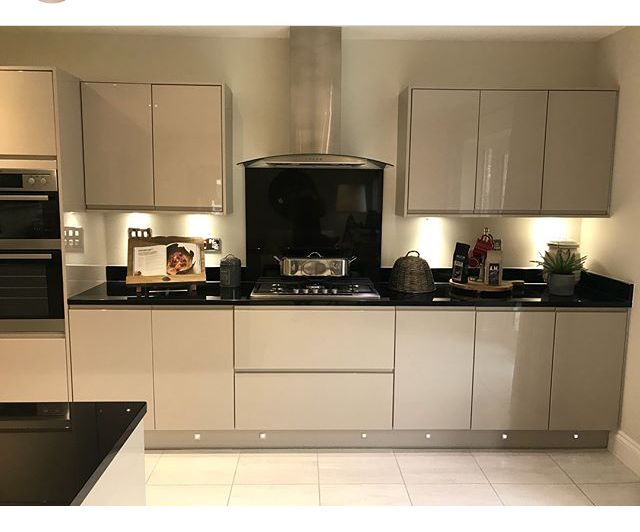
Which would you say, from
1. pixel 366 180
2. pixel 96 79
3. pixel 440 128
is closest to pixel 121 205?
pixel 96 79

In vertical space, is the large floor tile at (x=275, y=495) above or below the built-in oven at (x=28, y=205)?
below

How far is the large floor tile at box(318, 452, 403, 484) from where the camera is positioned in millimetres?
2988

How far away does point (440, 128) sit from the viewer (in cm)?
338

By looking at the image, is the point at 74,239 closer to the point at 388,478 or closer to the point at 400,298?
the point at 400,298

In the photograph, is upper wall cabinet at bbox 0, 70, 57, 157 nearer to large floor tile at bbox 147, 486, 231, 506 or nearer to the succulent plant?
large floor tile at bbox 147, 486, 231, 506

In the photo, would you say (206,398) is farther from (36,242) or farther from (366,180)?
(366,180)

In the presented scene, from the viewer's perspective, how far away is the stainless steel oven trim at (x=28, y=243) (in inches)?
120

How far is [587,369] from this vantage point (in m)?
3.26

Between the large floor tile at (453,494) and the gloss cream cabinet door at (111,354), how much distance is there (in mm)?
1614

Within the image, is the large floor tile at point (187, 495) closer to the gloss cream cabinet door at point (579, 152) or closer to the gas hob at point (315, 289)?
the gas hob at point (315, 289)

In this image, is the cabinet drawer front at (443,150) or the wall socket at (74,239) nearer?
the wall socket at (74,239)

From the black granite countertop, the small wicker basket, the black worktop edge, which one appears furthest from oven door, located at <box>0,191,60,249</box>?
the small wicker basket

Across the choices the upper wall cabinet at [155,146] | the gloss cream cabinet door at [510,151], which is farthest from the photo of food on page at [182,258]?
the gloss cream cabinet door at [510,151]

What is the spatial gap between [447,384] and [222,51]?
261 centimetres
